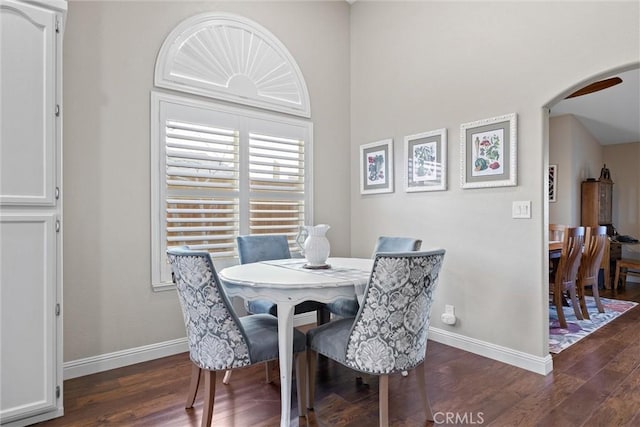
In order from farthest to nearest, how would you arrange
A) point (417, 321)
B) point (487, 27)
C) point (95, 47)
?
1. point (487, 27)
2. point (95, 47)
3. point (417, 321)

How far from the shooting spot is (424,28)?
3471 mm

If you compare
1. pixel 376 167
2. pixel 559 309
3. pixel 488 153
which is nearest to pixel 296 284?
pixel 488 153

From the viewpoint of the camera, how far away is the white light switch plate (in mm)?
2722

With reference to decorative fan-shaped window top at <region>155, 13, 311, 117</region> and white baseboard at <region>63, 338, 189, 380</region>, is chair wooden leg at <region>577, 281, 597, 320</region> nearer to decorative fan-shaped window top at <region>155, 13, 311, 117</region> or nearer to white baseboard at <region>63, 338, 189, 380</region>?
decorative fan-shaped window top at <region>155, 13, 311, 117</region>

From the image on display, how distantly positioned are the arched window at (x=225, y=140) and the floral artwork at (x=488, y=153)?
160 centimetres

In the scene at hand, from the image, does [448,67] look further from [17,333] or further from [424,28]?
[17,333]

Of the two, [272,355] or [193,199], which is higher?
[193,199]

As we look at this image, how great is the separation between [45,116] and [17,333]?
3.81 ft

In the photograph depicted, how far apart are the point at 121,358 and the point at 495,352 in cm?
283

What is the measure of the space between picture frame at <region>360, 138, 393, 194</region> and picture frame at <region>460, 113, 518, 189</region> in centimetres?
78

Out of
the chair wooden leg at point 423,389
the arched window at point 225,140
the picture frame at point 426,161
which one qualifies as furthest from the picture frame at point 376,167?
the chair wooden leg at point 423,389

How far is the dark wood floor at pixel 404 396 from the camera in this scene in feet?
6.75

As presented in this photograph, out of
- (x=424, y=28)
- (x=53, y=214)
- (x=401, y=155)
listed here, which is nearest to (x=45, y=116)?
(x=53, y=214)

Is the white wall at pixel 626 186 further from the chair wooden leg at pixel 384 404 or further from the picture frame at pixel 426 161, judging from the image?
the chair wooden leg at pixel 384 404
